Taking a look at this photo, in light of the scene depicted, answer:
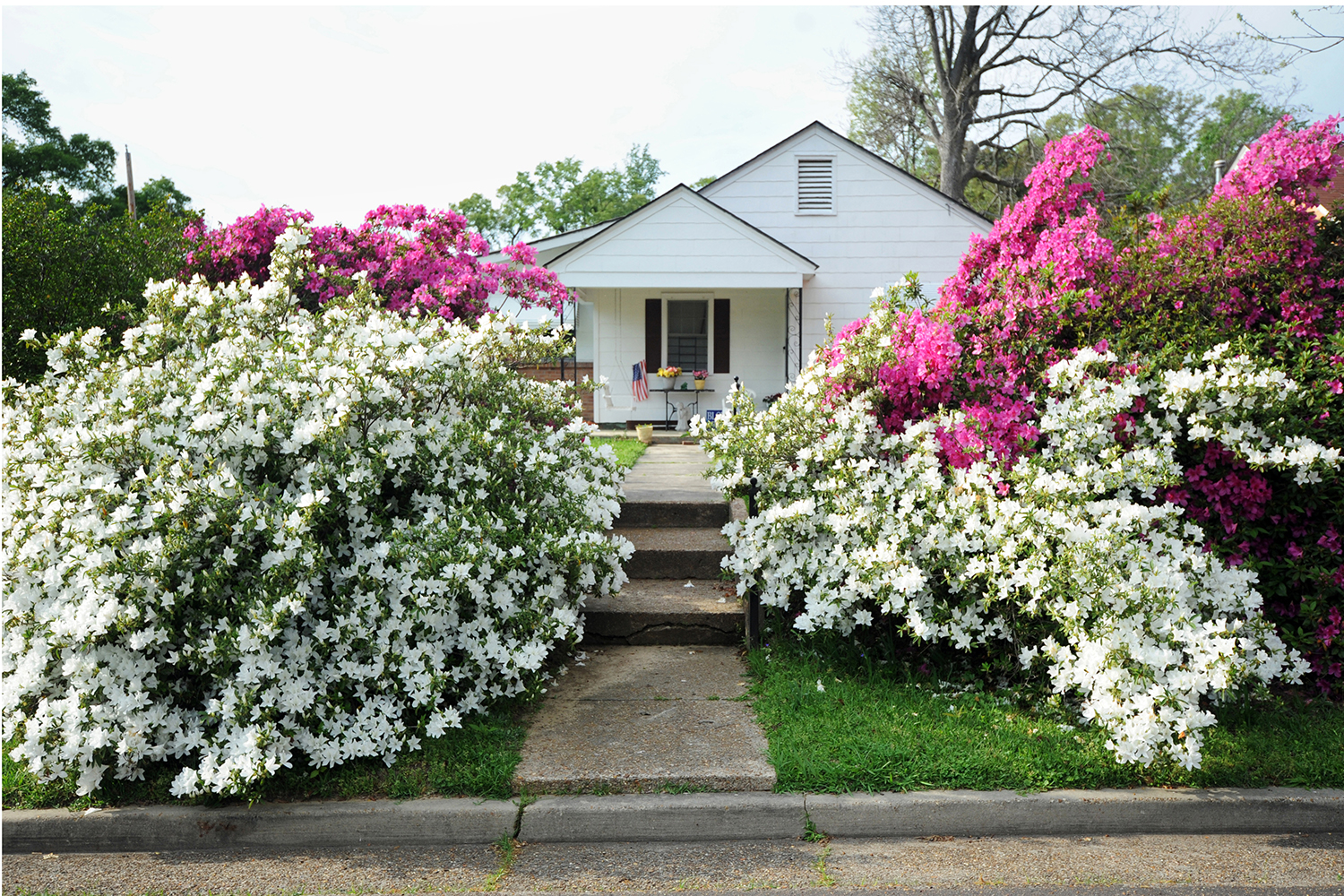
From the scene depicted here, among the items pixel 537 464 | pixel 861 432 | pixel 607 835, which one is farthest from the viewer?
pixel 861 432

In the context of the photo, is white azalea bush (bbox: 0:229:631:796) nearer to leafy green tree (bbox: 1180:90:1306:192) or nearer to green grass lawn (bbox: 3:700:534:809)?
green grass lawn (bbox: 3:700:534:809)

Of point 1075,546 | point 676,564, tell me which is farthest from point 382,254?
point 1075,546

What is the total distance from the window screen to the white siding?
1.78m

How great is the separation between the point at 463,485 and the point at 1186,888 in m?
3.57

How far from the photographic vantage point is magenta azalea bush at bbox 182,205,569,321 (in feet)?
29.2

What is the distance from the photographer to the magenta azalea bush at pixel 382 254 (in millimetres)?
8891

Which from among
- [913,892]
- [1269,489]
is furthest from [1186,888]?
[1269,489]

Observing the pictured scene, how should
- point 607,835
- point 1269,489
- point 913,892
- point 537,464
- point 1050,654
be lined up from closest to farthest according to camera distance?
point 913,892
point 607,835
point 1050,654
point 1269,489
point 537,464

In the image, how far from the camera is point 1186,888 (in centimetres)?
318

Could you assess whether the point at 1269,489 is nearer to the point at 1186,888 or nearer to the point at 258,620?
the point at 1186,888

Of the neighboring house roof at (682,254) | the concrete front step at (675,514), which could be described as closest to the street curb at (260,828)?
the concrete front step at (675,514)

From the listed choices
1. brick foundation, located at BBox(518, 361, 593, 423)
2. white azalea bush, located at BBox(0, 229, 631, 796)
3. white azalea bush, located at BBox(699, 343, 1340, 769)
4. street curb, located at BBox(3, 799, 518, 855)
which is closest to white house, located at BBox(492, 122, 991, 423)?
brick foundation, located at BBox(518, 361, 593, 423)

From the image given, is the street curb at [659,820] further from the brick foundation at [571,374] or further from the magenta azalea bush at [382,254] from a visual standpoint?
the brick foundation at [571,374]

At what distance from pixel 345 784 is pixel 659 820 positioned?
135 centimetres
